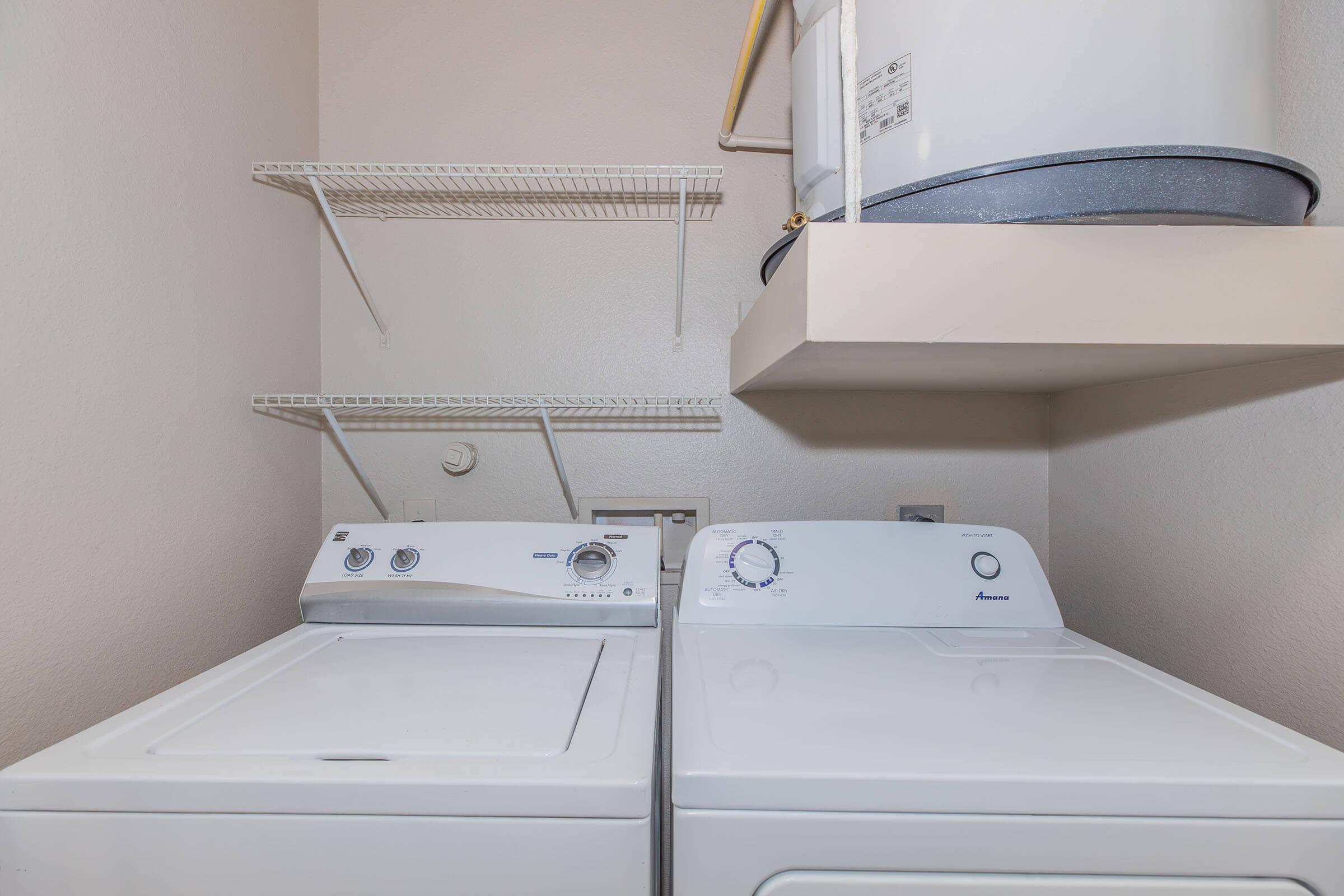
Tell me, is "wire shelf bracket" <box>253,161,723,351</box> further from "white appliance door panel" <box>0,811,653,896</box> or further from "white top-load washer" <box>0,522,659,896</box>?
"white appliance door panel" <box>0,811,653,896</box>

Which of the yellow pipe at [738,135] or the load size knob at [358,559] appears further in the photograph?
the yellow pipe at [738,135]

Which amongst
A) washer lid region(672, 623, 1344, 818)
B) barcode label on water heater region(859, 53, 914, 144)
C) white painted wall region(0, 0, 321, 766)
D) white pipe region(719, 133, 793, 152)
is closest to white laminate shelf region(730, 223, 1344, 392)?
barcode label on water heater region(859, 53, 914, 144)

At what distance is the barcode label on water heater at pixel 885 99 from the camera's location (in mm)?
882

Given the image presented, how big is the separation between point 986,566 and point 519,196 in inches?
53.6

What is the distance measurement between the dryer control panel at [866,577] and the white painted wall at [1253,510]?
0.22 metres

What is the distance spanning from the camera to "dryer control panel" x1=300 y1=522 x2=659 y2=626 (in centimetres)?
116

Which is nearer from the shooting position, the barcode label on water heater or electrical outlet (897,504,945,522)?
the barcode label on water heater

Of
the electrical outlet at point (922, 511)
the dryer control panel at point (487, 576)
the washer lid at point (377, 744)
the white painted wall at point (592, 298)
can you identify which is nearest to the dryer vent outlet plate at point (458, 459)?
the white painted wall at point (592, 298)

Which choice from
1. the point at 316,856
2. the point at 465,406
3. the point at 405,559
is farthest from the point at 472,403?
the point at 316,856

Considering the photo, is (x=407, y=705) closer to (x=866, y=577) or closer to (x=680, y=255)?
(x=866, y=577)

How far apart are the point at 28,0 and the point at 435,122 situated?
2.62ft

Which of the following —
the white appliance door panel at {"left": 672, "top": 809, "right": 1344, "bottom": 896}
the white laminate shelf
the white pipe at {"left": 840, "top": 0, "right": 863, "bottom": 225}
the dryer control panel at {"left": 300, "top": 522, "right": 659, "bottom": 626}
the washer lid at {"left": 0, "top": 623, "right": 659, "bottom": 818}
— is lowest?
the white appliance door panel at {"left": 672, "top": 809, "right": 1344, "bottom": 896}

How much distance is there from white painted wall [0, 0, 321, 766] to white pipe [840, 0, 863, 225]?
A: 108 cm

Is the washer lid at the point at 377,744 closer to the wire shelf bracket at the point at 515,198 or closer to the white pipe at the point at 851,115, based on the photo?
the white pipe at the point at 851,115
